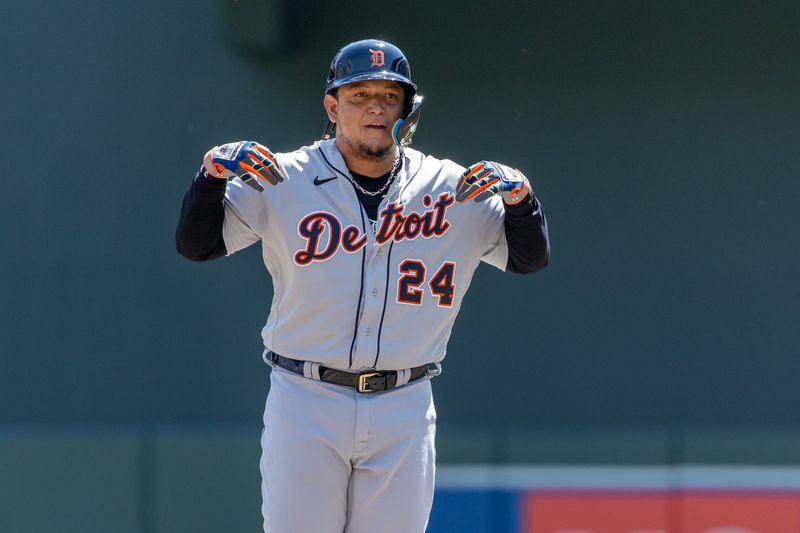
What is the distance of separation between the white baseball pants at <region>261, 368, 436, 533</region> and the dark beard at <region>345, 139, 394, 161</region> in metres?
0.45

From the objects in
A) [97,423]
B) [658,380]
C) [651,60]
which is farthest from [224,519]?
[651,60]

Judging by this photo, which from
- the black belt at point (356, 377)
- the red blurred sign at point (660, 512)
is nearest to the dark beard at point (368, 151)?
the black belt at point (356, 377)

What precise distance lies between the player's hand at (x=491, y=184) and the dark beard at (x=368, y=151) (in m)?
0.17

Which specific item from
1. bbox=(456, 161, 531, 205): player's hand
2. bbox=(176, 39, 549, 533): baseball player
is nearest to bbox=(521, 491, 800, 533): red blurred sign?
bbox=(176, 39, 549, 533): baseball player

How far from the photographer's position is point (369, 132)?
2.25 meters

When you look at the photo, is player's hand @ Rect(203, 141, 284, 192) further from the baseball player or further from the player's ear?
the player's ear

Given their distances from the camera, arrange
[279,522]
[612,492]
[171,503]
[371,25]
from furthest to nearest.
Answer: [371,25] < [171,503] < [612,492] < [279,522]

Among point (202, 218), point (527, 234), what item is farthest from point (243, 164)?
point (527, 234)

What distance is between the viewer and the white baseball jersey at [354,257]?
2.21 metres

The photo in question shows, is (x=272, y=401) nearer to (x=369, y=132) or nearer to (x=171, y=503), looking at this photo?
(x=369, y=132)

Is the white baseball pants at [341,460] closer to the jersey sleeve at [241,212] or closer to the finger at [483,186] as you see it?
the jersey sleeve at [241,212]

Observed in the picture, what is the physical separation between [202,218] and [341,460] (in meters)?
0.52

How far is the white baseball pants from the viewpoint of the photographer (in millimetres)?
2166

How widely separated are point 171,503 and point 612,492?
1.43 metres
